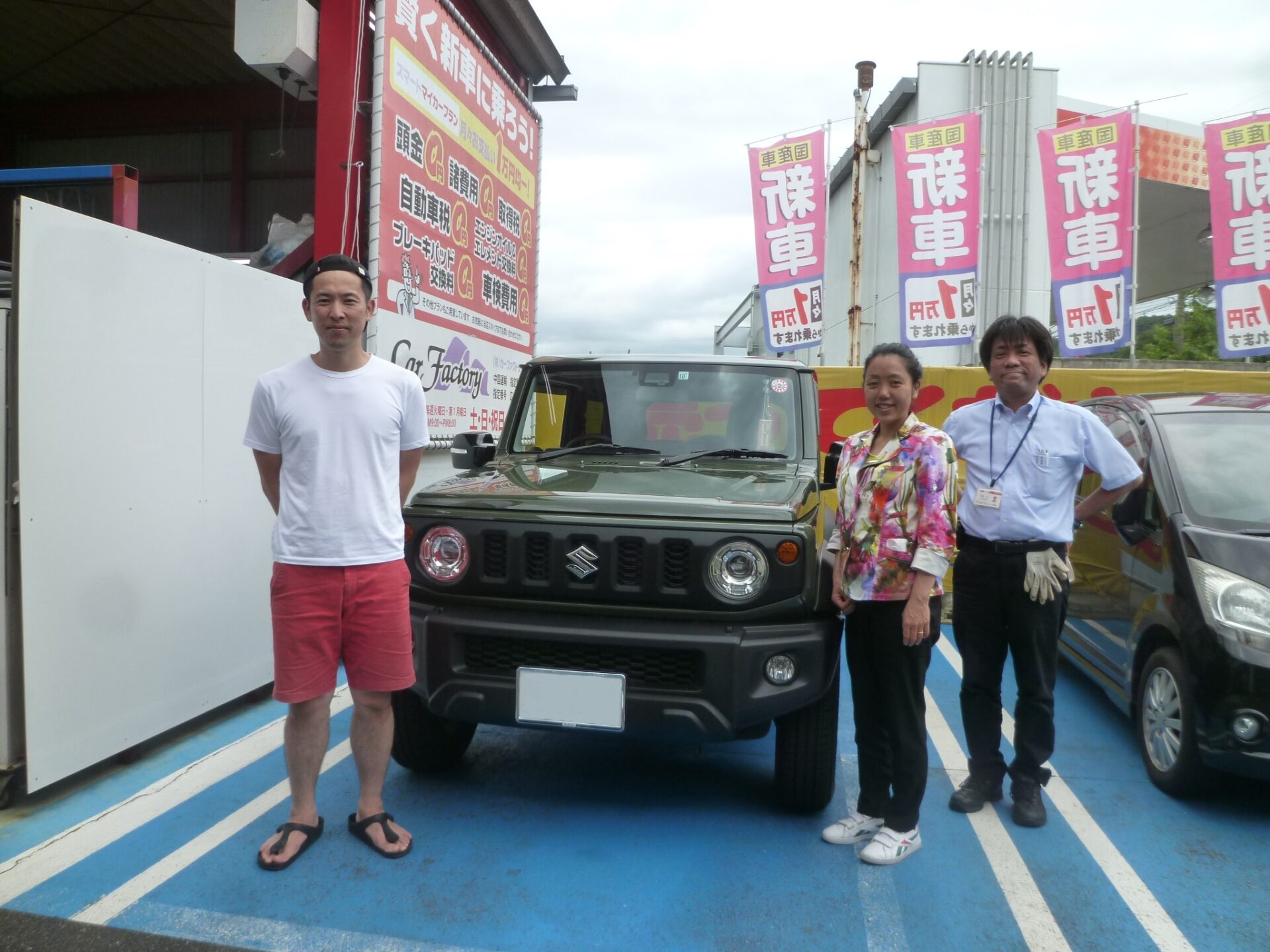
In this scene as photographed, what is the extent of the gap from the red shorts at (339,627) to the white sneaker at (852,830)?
155 cm

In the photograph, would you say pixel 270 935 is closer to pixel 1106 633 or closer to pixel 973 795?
pixel 973 795

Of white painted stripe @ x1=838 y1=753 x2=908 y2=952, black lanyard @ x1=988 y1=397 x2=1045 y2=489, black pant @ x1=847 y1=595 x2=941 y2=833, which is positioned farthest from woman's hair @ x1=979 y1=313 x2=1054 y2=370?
white painted stripe @ x1=838 y1=753 x2=908 y2=952

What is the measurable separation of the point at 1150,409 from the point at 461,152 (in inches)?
204

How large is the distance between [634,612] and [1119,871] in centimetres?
184

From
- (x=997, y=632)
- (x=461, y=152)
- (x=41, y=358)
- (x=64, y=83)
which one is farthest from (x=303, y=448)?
(x=64, y=83)

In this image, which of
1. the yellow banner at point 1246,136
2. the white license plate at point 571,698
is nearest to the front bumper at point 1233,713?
the white license plate at point 571,698

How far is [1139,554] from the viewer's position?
4152 mm

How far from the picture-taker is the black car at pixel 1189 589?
336 centimetres

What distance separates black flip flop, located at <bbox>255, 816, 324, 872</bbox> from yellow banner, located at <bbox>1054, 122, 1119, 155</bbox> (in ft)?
36.3

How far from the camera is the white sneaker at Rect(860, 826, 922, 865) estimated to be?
10.1ft

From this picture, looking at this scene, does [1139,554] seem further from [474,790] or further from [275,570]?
[275,570]

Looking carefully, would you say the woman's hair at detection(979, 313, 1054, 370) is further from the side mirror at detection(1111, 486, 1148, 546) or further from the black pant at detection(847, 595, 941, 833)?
the black pant at detection(847, 595, 941, 833)

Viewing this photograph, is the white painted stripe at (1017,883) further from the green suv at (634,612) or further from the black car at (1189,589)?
the black car at (1189,589)

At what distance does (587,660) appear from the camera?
3.10m
